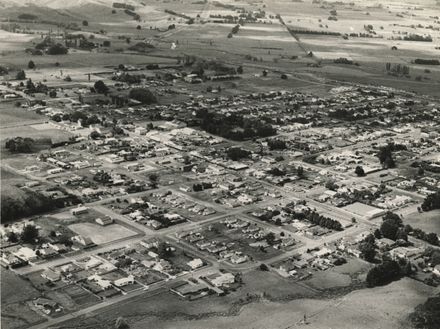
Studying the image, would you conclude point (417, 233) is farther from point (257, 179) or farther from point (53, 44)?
point (53, 44)

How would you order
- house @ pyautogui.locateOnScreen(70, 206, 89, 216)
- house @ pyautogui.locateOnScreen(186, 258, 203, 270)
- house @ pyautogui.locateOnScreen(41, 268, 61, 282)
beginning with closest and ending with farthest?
house @ pyautogui.locateOnScreen(41, 268, 61, 282)
house @ pyautogui.locateOnScreen(186, 258, 203, 270)
house @ pyautogui.locateOnScreen(70, 206, 89, 216)

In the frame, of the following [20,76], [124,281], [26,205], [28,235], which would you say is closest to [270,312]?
[124,281]

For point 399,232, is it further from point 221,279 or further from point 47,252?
point 47,252

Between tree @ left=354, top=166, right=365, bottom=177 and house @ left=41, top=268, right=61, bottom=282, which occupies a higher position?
tree @ left=354, top=166, right=365, bottom=177

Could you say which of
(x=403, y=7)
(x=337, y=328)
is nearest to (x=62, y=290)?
(x=337, y=328)

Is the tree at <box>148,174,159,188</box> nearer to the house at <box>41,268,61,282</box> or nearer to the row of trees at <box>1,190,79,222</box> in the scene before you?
the row of trees at <box>1,190,79,222</box>

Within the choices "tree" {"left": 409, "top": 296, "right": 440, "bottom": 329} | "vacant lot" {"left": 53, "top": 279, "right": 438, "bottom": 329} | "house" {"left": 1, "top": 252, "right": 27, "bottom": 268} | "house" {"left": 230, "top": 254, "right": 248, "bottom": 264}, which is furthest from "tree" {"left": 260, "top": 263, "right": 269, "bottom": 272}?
"house" {"left": 1, "top": 252, "right": 27, "bottom": 268}

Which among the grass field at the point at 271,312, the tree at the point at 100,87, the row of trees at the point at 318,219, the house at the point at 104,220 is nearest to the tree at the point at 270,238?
the row of trees at the point at 318,219
